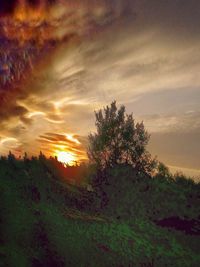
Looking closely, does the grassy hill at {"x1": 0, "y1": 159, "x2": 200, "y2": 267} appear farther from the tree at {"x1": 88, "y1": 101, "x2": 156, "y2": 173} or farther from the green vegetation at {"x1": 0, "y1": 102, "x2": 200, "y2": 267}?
the tree at {"x1": 88, "y1": 101, "x2": 156, "y2": 173}

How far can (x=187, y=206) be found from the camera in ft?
38.3

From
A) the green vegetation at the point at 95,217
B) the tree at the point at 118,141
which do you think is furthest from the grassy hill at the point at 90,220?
the tree at the point at 118,141

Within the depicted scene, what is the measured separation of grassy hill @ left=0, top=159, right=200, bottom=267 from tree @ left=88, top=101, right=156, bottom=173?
115ft

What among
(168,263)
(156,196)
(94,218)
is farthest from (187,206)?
(94,218)

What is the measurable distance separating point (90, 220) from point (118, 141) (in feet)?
123

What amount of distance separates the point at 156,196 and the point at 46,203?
3907mm

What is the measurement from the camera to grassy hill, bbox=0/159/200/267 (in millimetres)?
10172

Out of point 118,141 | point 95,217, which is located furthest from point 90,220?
point 118,141

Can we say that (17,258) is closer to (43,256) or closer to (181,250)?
(43,256)

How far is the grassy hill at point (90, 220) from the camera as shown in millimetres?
10172

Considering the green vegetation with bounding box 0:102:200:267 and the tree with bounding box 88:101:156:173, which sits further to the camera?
Answer: the tree with bounding box 88:101:156:173

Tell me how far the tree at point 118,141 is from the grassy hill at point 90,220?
34921 mm

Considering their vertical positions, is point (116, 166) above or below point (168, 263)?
above

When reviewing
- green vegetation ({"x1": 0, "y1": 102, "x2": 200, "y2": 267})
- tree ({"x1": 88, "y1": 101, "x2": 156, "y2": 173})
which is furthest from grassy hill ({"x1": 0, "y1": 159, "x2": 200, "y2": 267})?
tree ({"x1": 88, "y1": 101, "x2": 156, "y2": 173})
